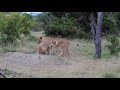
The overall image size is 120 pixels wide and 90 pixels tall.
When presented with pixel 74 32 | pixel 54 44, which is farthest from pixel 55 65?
pixel 74 32

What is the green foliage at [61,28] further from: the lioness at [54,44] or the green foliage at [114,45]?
the green foliage at [114,45]

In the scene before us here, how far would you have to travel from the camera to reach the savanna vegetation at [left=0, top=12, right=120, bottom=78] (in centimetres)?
605

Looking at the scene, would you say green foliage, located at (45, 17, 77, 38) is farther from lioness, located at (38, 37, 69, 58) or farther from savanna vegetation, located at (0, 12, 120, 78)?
lioness, located at (38, 37, 69, 58)

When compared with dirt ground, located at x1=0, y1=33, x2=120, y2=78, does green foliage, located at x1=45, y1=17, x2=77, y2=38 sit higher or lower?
higher

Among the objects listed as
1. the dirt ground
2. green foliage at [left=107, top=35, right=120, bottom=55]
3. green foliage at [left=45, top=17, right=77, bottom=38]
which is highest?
green foliage at [left=45, top=17, right=77, bottom=38]

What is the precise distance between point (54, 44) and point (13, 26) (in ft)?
3.10

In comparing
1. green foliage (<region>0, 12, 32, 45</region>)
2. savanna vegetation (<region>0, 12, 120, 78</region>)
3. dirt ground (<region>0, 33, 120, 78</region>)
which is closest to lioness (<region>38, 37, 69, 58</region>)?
savanna vegetation (<region>0, 12, 120, 78</region>)

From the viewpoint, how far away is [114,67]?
518 cm

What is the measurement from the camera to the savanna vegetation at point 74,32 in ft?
19.9

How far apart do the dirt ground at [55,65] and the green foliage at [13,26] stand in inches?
28.5
